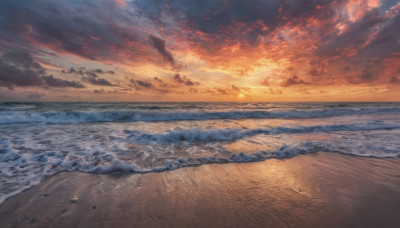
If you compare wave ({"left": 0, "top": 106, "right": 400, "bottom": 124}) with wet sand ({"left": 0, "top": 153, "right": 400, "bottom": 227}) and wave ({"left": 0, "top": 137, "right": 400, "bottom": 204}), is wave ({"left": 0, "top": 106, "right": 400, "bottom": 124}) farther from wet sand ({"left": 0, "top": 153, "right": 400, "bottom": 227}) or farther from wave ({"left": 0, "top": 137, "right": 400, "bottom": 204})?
wet sand ({"left": 0, "top": 153, "right": 400, "bottom": 227})

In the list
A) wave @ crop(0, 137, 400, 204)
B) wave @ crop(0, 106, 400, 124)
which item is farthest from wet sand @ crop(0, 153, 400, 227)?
wave @ crop(0, 106, 400, 124)

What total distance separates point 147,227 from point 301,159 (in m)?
4.64

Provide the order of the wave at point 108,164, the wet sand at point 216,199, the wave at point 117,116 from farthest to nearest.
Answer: the wave at point 117,116, the wave at point 108,164, the wet sand at point 216,199

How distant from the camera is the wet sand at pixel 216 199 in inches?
86.6

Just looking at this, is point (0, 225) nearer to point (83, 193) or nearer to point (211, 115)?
point (83, 193)

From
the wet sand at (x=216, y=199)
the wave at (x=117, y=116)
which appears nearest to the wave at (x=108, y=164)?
the wet sand at (x=216, y=199)

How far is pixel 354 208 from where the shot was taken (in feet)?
8.11

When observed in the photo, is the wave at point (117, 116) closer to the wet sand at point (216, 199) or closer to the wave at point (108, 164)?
the wave at point (108, 164)

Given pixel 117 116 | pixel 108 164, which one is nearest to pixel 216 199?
pixel 108 164

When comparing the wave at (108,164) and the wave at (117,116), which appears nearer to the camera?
the wave at (108,164)

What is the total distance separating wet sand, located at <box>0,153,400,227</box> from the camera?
2.20 m

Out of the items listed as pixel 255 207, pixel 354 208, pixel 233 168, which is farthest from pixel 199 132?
pixel 354 208

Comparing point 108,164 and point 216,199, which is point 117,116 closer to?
point 108,164

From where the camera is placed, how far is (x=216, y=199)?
106 inches
